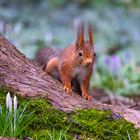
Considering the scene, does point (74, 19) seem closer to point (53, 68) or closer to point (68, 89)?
point (53, 68)

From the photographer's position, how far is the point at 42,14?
15633mm

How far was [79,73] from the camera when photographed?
18.1 ft

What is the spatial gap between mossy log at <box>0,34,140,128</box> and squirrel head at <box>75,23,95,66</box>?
1.04ft

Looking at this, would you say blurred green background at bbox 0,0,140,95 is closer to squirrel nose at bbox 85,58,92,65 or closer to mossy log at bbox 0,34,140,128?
squirrel nose at bbox 85,58,92,65

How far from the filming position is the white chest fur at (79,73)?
5477 millimetres

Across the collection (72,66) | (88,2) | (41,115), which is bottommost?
(41,115)

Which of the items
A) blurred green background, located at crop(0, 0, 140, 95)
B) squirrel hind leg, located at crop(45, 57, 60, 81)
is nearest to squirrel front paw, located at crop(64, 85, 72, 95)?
squirrel hind leg, located at crop(45, 57, 60, 81)

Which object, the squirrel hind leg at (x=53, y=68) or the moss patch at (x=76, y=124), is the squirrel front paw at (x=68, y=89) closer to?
the moss patch at (x=76, y=124)

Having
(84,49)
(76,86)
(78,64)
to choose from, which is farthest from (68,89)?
(76,86)

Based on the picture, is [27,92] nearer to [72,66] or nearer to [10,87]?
[10,87]

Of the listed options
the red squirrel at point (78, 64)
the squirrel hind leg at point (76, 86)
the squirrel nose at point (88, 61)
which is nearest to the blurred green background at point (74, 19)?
the squirrel hind leg at point (76, 86)

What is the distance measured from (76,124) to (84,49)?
85cm

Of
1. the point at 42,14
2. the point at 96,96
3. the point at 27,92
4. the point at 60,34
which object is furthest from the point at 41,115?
the point at 42,14

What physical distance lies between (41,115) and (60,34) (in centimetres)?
981
